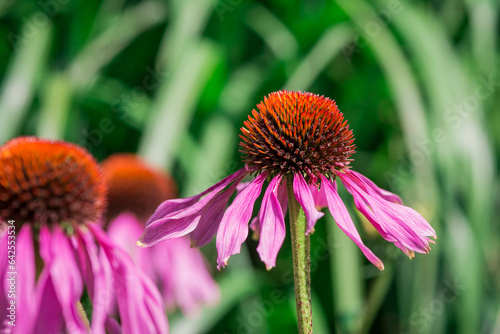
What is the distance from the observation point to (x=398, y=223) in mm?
286

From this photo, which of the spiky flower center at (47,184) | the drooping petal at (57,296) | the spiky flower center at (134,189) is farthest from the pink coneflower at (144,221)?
the drooping petal at (57,296)

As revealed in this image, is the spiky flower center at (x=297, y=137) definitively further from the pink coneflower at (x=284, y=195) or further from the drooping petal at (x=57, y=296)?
the drooping petal at (x=57, y=296)

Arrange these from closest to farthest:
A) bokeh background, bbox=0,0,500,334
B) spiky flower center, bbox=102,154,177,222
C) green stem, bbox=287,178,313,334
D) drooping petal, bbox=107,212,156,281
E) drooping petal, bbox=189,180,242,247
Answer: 1. green stem, bbox=287,178,313,334
2. drooping petal, bbox=189,180,242,247
3. drooping petal, bbox=107,212,156,281
4. spiky flower center, bbox=102,154,177,222
5. bokeh background, bbox=0,0,500,334

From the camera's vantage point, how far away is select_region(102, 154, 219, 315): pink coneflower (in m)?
0.98

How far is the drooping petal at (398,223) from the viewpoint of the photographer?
0.88 feet

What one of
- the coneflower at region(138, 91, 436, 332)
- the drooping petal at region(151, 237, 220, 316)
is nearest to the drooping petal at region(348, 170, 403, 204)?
the coneflower at region(138, 91, 436, 332)

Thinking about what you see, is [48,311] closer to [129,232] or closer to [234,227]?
[234,227]

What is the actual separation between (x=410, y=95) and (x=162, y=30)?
863mm

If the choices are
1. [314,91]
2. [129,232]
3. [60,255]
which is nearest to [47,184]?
[60,255]

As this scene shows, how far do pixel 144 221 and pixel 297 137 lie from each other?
0.72 metres

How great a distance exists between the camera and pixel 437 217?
4.06 ft

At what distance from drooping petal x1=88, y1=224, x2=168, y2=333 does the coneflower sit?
0.15 feet

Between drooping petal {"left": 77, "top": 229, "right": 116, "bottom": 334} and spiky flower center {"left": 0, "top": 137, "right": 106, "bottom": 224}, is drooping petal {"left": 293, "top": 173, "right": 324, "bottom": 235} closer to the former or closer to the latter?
drooping petal {"left": 77, "top": 229, "right": 116, "bottom": 334}

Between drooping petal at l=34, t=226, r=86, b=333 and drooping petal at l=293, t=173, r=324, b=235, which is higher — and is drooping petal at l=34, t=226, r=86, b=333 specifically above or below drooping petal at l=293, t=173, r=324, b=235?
below
